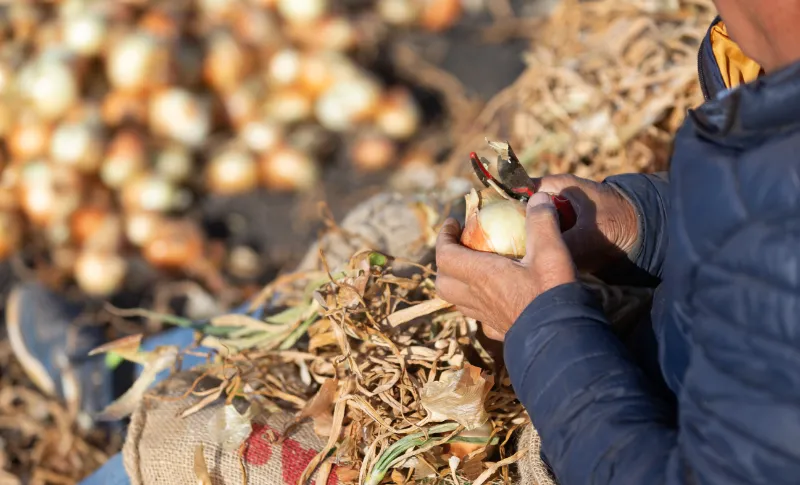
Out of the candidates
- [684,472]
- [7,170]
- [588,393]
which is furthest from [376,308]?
[7,170]

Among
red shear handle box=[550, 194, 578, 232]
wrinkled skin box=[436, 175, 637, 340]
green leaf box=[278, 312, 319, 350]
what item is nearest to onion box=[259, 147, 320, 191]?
green leaf box=[278, 312, 319, 350]

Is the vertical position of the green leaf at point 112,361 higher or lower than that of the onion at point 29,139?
lower

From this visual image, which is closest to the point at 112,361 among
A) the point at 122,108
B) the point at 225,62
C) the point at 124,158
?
the point at 124,158

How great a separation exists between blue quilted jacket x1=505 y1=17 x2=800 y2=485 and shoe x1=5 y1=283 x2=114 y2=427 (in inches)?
62.1

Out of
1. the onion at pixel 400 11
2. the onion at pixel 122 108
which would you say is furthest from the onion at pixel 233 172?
the onion at pixel 400 11

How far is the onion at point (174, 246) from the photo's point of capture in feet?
9.72

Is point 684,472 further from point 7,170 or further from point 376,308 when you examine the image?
point 7,170

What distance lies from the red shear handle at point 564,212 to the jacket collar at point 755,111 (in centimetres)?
38

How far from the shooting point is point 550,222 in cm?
113

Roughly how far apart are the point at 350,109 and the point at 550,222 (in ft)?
7.89

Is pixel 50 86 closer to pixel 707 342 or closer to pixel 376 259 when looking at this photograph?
pixel 376 259

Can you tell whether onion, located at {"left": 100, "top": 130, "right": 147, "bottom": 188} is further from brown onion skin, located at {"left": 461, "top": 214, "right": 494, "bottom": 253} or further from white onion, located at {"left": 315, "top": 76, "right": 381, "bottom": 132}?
brown onion skin, located at {"left": 461, "top": 214, "right": 494, "bottom": 253}

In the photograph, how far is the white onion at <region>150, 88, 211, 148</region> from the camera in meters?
3.22

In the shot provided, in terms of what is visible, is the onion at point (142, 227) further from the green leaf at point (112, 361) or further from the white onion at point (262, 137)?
the green leaf at point (112, 361)
